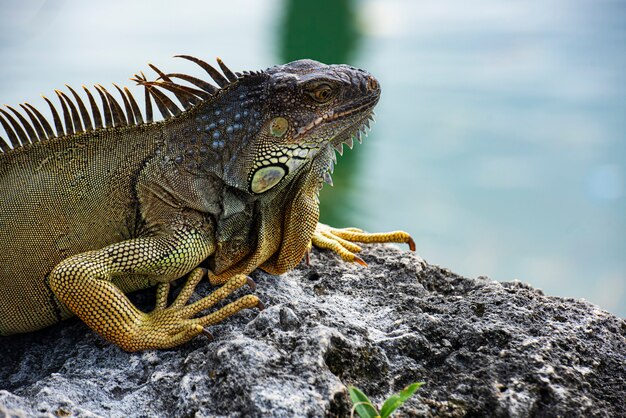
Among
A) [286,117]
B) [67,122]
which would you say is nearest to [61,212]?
[67,122]

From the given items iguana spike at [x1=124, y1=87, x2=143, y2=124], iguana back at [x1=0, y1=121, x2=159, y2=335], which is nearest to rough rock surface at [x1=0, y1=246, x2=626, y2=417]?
iguana back at [x1=0, y1=121, x2=159, y2=335]

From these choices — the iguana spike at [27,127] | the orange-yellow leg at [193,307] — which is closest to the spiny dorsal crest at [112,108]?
the iguana spike at [27,127]

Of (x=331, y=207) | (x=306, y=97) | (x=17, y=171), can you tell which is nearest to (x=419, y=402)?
(x=306, y=97)

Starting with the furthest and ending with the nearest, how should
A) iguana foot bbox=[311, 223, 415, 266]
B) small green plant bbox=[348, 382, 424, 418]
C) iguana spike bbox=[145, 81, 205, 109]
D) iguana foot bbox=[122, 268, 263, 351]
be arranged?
1. iguana foot bbox=[311, 223, 415, 266]
2. iguana spike bbox=[145, 81, 205, 109]
3. iguana foot bbox=[122, 268, 263, 351]
4. small green plant bbox=[348, 382, 424, 418]

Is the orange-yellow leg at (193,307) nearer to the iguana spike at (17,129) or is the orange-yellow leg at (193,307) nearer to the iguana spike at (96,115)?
the iguana spike at (96,115)

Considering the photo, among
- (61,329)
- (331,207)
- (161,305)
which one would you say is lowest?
(331,207)

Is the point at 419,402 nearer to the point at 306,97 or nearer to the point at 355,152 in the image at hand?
the point at 306,97

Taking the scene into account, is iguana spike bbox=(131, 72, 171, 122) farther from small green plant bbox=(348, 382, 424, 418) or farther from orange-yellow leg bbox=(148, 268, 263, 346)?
small green plant bbox=(348, 382, 424, 418)

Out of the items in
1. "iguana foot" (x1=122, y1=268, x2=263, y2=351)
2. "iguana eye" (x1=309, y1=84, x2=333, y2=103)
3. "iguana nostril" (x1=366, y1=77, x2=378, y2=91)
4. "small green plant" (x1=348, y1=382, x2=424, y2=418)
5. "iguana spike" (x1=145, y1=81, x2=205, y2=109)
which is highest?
"iguana nostril" (x1=366, y1=77, x2=378, y2=91)

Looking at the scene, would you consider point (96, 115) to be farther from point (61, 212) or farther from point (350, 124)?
point (350, 124)
